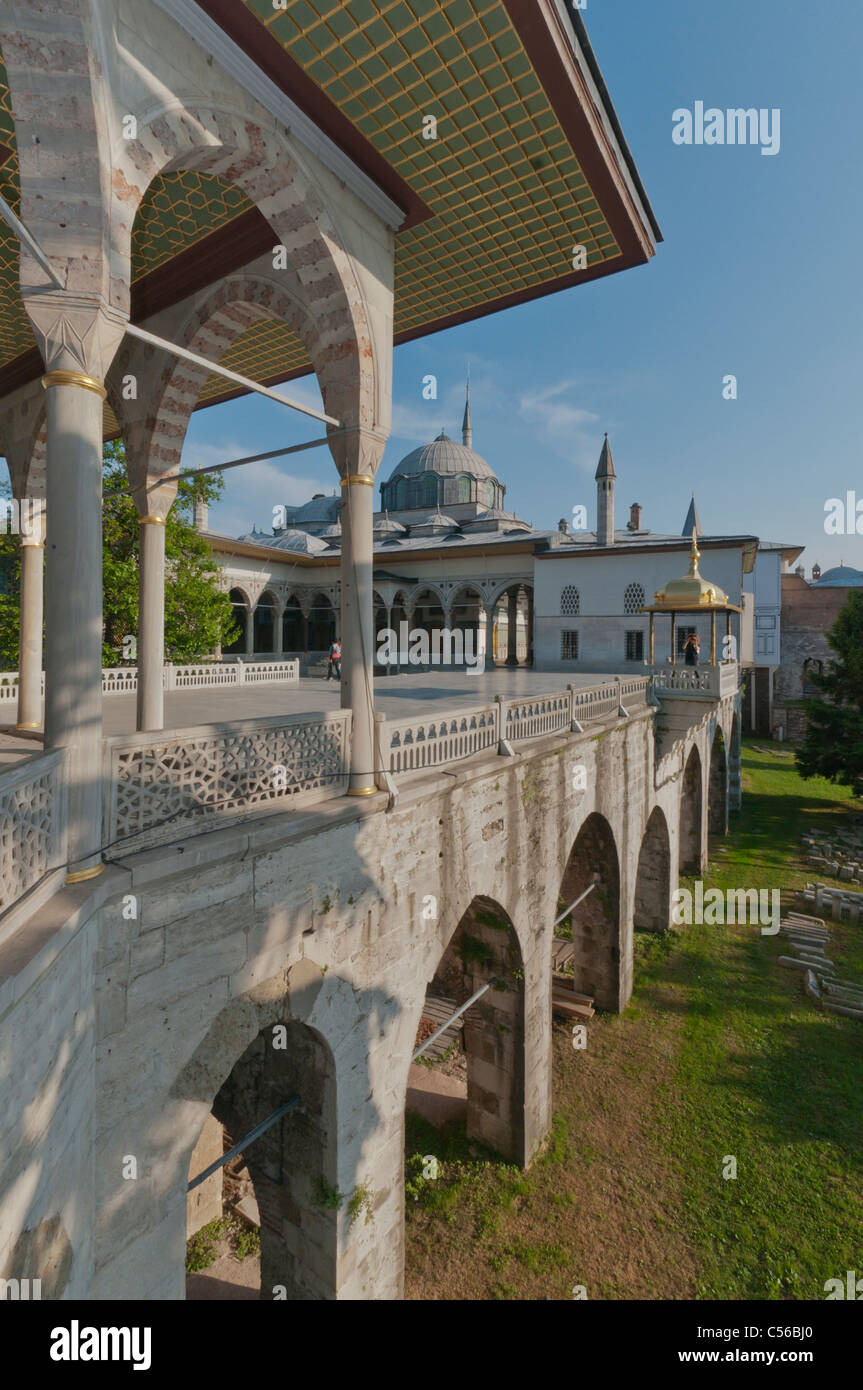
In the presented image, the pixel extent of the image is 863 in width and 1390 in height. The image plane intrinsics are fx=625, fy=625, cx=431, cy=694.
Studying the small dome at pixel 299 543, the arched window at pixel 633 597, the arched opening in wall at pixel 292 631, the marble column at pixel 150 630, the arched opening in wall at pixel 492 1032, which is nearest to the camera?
the marble column at pixel 150 630

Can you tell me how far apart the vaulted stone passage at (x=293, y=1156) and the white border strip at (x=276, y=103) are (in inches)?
271

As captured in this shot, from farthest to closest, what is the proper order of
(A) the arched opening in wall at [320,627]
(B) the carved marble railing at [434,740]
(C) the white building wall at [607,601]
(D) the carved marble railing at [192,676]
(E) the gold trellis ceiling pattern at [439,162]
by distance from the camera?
(A) the arched opening in wall at [320,627] < (C) the white building wall at [607,601] < (D) the carved marble railing at [192,676] < (B) the carved marble railing at [434,740] < (E) the gold trellis ceiling pattern at [439,162]

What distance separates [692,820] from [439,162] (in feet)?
58.4

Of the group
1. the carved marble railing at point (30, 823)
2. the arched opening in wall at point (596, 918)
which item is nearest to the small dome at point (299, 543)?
the arched opening in wall at point (596, 918)

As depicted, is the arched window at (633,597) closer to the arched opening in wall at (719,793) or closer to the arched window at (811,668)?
the arched opening in wall at (719,793)

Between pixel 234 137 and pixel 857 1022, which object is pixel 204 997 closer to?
pixel 234 137

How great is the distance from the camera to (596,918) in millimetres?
11875

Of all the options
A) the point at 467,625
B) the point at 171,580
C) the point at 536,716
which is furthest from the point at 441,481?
the point at 536,716

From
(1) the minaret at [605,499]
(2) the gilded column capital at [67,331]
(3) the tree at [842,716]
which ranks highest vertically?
(1) the minaret at [605,499]

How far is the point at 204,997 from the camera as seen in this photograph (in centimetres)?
398

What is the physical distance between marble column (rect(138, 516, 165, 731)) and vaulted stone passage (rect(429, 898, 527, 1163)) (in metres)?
4.57

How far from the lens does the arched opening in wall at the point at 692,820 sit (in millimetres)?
18734

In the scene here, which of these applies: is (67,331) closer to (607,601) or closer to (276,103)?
(276,103)

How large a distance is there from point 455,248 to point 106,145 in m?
3.99
